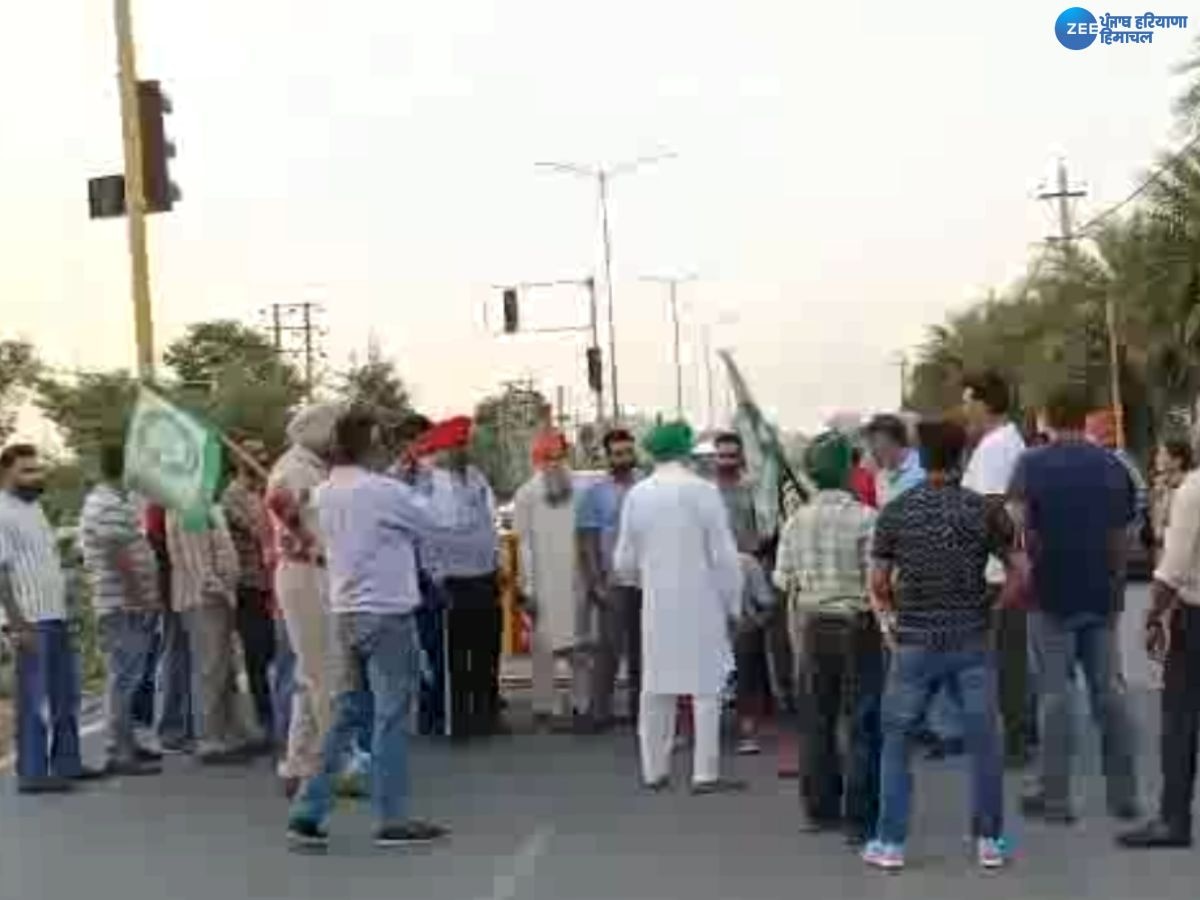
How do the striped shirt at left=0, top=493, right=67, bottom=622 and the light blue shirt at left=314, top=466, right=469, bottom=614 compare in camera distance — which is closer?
the light blue shirt at left=314, top=466, right=469, bottom=614

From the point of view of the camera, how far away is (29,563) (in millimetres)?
10992

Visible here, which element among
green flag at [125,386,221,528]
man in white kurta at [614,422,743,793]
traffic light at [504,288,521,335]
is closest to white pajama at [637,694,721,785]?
man in white kurta at [614,422,743,793]

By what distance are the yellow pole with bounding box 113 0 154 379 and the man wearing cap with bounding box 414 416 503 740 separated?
10.3 ft

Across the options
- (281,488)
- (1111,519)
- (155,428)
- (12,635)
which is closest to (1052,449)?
(1111,519)

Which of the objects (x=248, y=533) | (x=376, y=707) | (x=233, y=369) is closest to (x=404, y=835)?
(x=376, y=707)

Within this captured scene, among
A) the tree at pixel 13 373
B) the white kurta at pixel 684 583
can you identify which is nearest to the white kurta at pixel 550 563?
the white kurta at pixel 684 583

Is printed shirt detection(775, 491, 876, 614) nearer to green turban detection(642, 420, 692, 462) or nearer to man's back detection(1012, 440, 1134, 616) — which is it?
man's back detection(1012, 440, 1134, 616)

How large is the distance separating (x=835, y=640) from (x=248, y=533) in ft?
13.8

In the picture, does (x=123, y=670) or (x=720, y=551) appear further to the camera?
(x=123, y=670)

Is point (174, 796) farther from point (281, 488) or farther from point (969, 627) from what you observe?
point (969, 627)

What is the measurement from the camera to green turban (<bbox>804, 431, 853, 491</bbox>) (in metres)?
9.27

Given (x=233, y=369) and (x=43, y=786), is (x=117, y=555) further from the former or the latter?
(x=233, y=369)

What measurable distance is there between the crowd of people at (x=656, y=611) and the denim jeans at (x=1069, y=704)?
1 centimetres

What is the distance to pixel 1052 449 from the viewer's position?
9.28m
